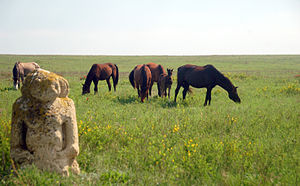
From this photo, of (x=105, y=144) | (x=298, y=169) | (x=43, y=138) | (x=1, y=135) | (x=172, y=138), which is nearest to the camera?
(x=43, y=138)

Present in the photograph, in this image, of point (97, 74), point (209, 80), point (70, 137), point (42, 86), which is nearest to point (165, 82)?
point (209, 80)

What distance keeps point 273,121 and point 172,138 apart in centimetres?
408

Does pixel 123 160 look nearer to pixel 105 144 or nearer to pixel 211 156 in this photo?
pixel 105 144

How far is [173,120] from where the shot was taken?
7848 mm

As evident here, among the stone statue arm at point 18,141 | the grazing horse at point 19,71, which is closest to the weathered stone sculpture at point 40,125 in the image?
the stone statue arm at point 18,141

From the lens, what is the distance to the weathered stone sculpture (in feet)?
12.5

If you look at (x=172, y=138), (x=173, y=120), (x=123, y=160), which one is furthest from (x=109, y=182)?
(x=173, y=120)

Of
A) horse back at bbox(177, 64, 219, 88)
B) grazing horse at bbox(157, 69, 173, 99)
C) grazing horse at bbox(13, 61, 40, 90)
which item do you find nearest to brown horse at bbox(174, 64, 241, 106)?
horse back at bbox(177, 64, 219, 88)

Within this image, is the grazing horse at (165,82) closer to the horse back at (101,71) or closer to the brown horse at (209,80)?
the brown horse at (209,80)

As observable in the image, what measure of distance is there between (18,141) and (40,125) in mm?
489

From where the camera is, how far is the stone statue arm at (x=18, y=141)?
12.6ft

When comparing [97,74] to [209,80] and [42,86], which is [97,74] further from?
[42,86]

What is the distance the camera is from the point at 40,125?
3.83m

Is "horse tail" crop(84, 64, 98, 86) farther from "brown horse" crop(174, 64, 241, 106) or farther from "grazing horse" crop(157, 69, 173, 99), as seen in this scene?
"brown horse" crop(174, 64, 241, 106)
